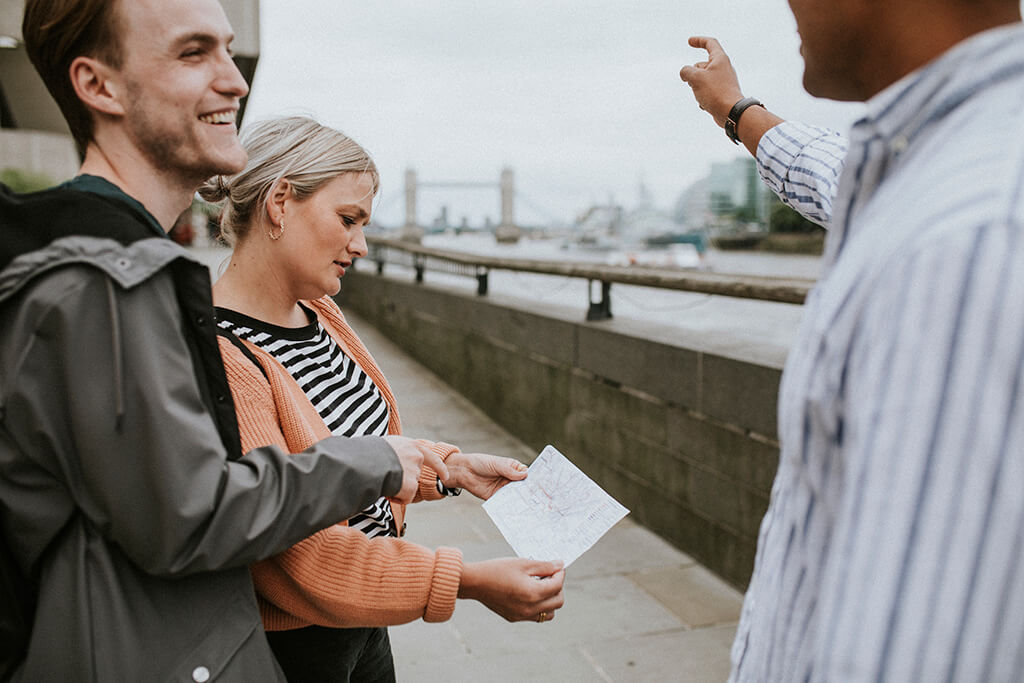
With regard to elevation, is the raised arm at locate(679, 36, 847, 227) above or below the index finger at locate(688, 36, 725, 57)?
below

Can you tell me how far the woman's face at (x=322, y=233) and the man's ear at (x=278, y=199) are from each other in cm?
1

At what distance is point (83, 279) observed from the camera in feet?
3.46

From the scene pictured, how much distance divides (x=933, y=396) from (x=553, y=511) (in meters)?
1.17

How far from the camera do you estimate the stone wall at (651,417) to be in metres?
3.94

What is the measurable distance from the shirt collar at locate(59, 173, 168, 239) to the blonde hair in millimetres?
544

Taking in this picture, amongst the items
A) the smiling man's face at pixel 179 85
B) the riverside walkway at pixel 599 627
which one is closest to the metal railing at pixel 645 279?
the riverside walkway at pixel 599 627

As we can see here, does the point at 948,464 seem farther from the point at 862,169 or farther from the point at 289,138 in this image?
the point at 289,138

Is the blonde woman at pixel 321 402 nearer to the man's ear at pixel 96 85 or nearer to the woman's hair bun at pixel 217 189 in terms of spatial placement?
the woman's hair bun at pixel 217 189

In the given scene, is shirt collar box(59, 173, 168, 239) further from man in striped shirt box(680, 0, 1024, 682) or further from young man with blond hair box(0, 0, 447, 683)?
man in striped shirt box(680, 0, 1024, 682)

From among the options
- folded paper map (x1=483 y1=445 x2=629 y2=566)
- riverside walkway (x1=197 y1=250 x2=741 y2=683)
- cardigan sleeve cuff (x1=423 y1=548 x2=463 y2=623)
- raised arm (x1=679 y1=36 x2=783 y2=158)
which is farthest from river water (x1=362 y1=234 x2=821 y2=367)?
cardigan sleeve cuff (x1=423 y1=548 x2=463 y2=623)

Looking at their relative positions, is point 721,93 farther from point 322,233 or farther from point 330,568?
point 330,568

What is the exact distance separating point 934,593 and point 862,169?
0.44 metres

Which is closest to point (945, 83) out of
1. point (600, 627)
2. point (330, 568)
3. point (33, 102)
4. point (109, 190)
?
point (109, 190)

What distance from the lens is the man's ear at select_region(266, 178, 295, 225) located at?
180 cm
